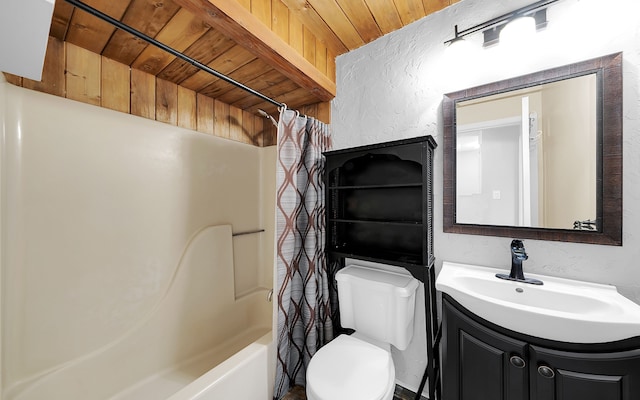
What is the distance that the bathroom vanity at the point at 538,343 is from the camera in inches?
31.2

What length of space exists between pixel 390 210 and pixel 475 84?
850 millimetres

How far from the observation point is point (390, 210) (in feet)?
5.27

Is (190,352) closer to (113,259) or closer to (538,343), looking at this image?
(113,259)

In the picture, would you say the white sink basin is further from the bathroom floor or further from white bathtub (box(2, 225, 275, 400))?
white bathtub (box(2, 225, 275, 400))

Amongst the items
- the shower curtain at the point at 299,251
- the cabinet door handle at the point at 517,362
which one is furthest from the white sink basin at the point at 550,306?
the shower curtain at the point at 299,251

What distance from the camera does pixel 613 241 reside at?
104cm

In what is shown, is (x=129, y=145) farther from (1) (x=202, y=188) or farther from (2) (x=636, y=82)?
(2) (x=636, y=82)

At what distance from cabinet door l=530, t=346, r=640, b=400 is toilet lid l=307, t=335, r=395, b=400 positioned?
57 cm

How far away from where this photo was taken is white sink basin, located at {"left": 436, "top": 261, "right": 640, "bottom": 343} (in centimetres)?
79

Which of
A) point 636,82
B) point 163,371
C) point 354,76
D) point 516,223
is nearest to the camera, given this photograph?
point 636,82

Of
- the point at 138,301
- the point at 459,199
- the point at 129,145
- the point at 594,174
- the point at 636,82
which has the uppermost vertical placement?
the point at 636,82

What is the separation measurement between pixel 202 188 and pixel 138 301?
0.81 meters

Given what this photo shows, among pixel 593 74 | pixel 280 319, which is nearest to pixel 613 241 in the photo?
pixel 593 74

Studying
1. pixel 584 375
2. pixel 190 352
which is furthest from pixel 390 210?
pixel 190 352
